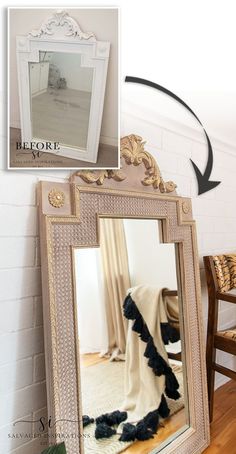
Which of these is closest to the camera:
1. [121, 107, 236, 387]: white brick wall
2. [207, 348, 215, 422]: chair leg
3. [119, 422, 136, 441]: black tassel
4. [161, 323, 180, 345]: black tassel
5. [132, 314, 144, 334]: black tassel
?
[119, 422, 136, 441]: black tassel

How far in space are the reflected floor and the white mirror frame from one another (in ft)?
0.06

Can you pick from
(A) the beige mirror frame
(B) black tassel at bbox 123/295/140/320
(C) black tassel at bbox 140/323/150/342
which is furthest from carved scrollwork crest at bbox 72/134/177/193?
(C) black tassel at bbox 140/323/150/342

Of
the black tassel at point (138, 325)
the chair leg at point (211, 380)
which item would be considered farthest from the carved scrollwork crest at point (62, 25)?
the chair leg at point (211, 380)

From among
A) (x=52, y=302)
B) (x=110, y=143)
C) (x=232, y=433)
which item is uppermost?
(x=110, y=143)

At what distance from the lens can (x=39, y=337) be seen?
113 centimetres

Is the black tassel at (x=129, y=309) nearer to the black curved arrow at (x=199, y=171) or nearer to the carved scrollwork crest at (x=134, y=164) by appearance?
the carved scrollwork crest at (x=134, y=164)

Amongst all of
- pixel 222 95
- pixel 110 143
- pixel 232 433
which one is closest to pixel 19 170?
pixel 110 143

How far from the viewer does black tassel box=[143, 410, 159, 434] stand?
1.35 m

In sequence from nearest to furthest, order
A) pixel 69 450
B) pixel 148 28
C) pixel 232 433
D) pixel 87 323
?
pixel 69 450 < pixel 87 323 < pixel 148 28 < pixel 232 433

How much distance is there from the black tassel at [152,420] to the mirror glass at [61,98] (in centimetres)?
113

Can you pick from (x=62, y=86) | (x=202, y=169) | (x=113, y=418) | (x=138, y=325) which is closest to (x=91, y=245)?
(x=138, y=325)

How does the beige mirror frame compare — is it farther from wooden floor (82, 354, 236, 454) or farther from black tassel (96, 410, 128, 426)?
black tassel (96, 410, 128, 426)

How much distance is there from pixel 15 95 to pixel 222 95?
1.26 m

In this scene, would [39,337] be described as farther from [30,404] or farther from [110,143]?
[110,143]
